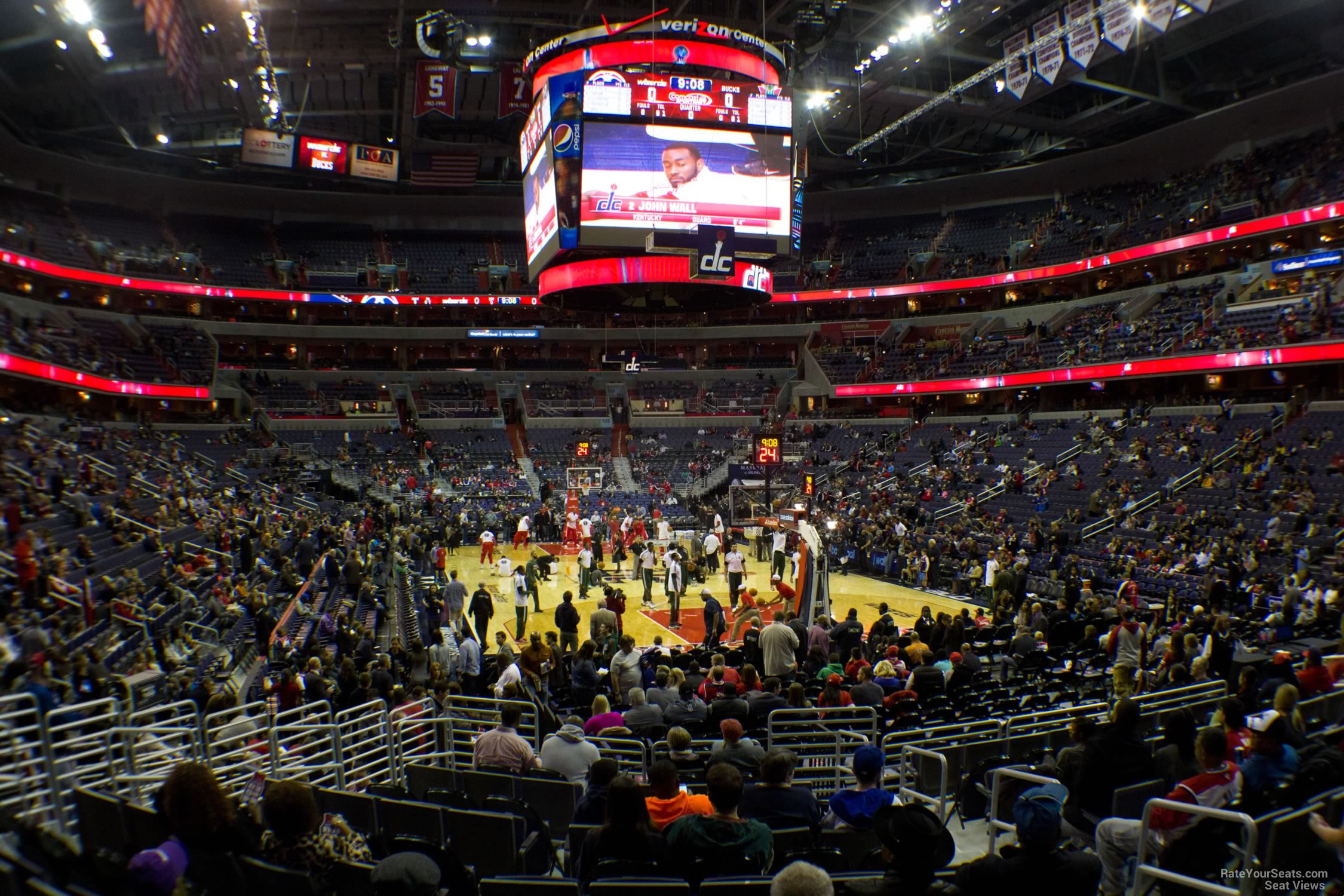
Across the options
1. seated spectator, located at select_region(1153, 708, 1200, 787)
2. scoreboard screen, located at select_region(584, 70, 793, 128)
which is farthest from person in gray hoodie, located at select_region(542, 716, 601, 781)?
scoreboard screen, located at select_region(584, 70, 793, 128)

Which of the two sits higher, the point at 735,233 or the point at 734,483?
the point at 735,233

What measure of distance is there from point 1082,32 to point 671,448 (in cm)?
2709

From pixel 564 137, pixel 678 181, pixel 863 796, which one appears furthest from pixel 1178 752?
pixel 564 137

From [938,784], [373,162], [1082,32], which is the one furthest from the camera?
[373,162]

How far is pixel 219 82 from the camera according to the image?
27312 mm

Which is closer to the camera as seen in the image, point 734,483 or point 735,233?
point 735,233

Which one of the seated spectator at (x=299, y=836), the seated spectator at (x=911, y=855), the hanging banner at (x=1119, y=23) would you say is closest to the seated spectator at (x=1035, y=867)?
the seated spectator at (x=911, y=855)

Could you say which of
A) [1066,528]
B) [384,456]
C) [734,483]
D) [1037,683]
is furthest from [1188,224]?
[384,456]

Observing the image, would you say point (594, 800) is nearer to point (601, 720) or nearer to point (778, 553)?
point (601, 720)

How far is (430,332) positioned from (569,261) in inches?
1147

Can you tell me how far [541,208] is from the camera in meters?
18.6

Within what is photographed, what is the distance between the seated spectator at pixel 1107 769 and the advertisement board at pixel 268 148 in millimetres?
32578

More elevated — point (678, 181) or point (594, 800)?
point (678, 181)

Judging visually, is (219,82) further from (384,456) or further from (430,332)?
(430,332)
